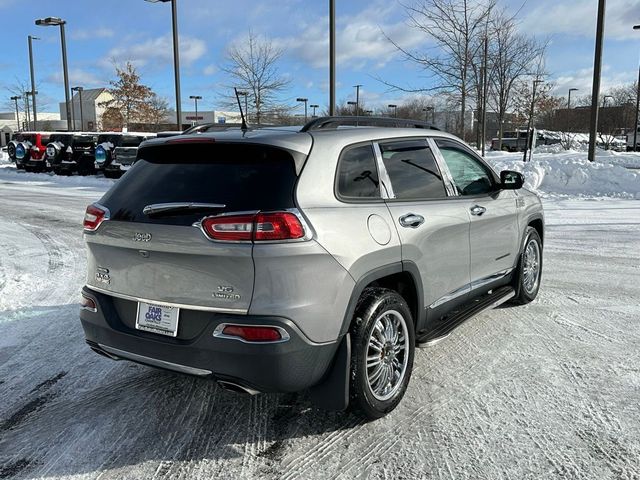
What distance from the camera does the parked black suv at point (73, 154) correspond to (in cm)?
2264

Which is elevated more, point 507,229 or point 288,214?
point 288,214

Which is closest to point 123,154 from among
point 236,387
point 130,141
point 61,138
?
point 130,141

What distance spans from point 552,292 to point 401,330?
3225 mm

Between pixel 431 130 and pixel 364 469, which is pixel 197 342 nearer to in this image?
pixel 364 469

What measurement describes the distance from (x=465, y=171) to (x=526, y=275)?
1531 mm

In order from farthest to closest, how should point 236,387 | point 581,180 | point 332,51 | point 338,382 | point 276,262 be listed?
1. point 332,51
2. point 581,180
3. point 338,382
4. point 236,387
5. point 276,262

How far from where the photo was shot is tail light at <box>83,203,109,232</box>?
11.3 ft

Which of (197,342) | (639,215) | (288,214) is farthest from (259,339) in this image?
(639,215)

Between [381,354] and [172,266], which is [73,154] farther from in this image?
[381,354]

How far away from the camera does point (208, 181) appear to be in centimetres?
314

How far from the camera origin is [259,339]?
9.40 ft

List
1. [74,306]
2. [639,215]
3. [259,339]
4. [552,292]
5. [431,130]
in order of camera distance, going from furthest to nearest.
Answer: [639,215]
[552,292]
[74,306]
[431,130]
[259,339]

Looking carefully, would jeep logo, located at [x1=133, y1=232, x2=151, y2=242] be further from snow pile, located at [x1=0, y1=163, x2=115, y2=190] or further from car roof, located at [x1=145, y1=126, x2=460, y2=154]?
snow pile, located at [x1=0, y1=163, x2=115, y2=190]

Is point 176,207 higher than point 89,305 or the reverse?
higher
